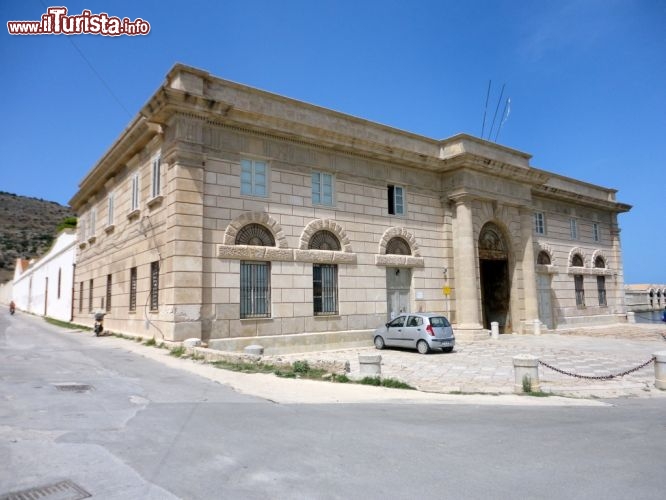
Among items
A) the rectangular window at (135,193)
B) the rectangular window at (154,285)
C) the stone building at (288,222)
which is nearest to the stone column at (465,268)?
the stone building at (288,222)

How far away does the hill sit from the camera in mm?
79000

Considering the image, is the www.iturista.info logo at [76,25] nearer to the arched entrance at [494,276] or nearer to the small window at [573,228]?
the arched entrance at [494,276]

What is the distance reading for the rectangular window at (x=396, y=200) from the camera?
67.4ft

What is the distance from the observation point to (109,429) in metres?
5.82

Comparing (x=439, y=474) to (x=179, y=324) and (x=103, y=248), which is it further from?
(x=103, y=248)

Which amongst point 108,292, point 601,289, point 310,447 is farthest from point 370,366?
point 601,289

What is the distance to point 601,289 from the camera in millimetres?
31938

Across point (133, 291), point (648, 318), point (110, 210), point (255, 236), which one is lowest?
point (648, 318)

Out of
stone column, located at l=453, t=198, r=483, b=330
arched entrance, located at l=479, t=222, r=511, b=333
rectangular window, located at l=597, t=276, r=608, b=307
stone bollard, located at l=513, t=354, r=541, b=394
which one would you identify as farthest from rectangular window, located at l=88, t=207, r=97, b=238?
rectangular window, located at l=597, t=276, r=608, b=307

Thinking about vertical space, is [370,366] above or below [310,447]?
above

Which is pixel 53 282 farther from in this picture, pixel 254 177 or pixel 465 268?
pixel 465 268

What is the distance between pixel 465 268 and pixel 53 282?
96.5 ft

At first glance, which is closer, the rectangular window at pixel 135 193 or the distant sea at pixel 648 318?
the rectangular window at pixel 135 193

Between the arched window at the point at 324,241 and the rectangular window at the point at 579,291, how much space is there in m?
19.1
